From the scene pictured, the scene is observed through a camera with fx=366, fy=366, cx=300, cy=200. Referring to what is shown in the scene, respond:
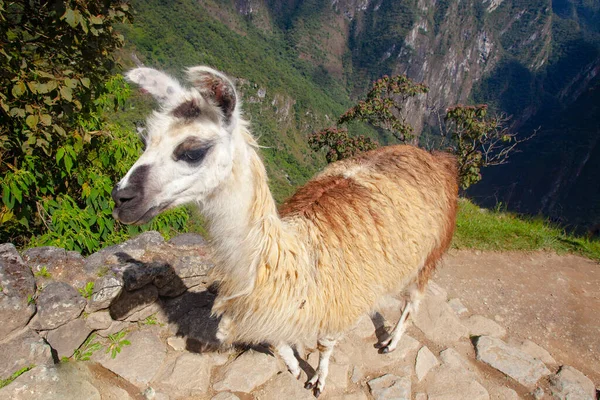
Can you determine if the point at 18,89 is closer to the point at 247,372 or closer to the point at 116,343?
the point at 116,343

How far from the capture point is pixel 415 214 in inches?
121

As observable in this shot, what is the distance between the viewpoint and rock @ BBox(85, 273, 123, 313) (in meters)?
2.85

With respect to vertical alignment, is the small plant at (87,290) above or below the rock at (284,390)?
above

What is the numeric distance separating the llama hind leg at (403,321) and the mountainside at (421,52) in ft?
284

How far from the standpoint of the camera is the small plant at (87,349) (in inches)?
109

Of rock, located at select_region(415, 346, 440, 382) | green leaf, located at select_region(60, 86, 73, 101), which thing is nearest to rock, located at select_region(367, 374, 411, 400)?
rock, located at select_region(415, 346, 440, 382)

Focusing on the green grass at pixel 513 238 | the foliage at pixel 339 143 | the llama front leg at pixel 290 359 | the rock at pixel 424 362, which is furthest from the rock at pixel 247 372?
the foliage at pixel 339 143

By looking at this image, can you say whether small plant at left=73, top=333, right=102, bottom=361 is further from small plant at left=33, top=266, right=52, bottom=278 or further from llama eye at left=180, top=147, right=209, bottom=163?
llama eye at left=180, top=147, right=209, bottom=163

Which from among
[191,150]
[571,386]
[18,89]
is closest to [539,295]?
[571,386]

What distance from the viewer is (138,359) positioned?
2.88 metres

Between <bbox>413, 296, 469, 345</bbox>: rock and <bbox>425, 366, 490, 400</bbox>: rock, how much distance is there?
45 centimetres

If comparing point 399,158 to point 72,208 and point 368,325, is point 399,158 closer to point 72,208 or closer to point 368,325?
point 368,325

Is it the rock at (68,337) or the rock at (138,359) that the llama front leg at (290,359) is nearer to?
the rock at (138,359)

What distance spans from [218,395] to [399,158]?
2.51 meters
